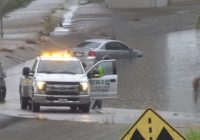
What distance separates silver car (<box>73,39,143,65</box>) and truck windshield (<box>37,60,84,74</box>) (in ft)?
58.7

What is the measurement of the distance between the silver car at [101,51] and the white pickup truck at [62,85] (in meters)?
17.0

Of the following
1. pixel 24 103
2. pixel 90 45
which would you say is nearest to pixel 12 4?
pixel 90 45

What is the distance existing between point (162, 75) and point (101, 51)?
7.33 m

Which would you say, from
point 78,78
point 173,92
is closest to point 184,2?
point 173,92

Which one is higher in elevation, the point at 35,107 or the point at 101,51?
the point at 35,107

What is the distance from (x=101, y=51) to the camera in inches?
1738

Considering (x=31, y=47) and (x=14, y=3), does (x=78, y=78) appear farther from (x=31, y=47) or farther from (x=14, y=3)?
(x=14, y=3)

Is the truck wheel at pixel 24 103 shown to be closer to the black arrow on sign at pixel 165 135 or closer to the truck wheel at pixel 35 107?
the truck wheel at pixel 35 107

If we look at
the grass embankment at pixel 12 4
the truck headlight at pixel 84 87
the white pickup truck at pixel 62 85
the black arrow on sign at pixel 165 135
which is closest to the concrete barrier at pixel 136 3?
the grass embankment at pixel 12 4

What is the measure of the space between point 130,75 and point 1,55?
9.74 m

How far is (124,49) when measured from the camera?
152ft

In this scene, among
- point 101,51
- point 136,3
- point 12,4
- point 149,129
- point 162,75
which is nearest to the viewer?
point 149,129

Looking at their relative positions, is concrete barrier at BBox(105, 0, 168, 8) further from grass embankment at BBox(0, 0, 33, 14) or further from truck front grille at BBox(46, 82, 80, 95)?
truck front grille at BBox(46, 82, 80, 95)

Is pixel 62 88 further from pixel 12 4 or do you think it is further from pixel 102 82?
pixel 12 4
